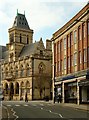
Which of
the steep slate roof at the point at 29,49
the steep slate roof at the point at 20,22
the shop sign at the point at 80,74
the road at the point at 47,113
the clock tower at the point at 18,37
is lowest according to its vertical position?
the road at the point at 47,113

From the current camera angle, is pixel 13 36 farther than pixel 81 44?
Yes

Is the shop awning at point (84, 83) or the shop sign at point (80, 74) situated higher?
the shop sign at point (80, 74)

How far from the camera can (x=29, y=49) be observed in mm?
107062

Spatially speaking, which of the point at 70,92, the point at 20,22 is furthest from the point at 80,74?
the point at 20,22

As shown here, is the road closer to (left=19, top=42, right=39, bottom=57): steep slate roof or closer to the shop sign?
the shop sign

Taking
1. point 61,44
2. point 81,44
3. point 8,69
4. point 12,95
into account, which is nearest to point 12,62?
point 8,69

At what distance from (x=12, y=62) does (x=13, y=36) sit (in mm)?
9297

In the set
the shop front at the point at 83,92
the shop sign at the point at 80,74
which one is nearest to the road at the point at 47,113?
the shop front at the point at 83,92

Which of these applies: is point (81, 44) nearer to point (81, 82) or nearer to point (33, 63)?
point (81, 82)

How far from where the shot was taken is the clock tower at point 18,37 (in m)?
111

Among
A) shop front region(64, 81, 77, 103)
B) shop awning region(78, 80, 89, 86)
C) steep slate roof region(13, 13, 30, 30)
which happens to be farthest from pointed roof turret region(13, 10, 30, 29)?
shop awning region(78, 80, 89, 86)

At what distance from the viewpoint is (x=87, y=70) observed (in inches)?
1816

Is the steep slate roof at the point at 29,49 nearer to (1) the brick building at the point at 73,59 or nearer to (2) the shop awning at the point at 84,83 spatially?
(1) the brick building at the point at 73,59

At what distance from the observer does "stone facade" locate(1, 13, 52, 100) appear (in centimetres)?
9662
